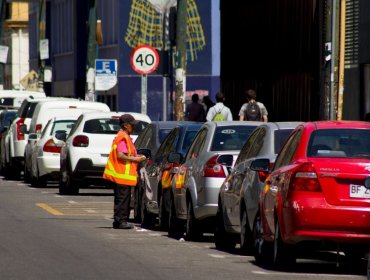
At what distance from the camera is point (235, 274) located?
15.1 metres

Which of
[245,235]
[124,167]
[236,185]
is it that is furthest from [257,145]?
[124,167]

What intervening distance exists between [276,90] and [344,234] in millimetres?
32919

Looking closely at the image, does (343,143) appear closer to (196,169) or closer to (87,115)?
(196,169)

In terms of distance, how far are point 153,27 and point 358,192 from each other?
4714 centimetres

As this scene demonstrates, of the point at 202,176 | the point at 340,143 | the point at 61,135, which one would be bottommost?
the point at 61,135

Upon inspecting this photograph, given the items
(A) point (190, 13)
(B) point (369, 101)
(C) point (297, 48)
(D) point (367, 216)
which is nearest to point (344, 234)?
(D) point (367, 216)

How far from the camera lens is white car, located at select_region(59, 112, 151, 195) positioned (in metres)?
31.0

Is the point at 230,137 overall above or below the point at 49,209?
above

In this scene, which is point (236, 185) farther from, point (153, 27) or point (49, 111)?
point (153, 27)

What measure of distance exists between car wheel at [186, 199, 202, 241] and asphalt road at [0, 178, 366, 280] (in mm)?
126

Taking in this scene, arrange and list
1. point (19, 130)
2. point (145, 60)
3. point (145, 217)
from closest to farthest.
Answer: point (145, 217)
point (145, 60)
point (19, 130)

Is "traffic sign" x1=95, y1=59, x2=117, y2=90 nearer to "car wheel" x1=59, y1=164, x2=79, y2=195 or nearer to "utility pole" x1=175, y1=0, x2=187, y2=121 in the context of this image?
"utility pole" x1=175, y1=0, x2=187, y2=121

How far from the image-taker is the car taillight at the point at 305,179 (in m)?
15.1

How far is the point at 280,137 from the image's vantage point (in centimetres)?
1780
